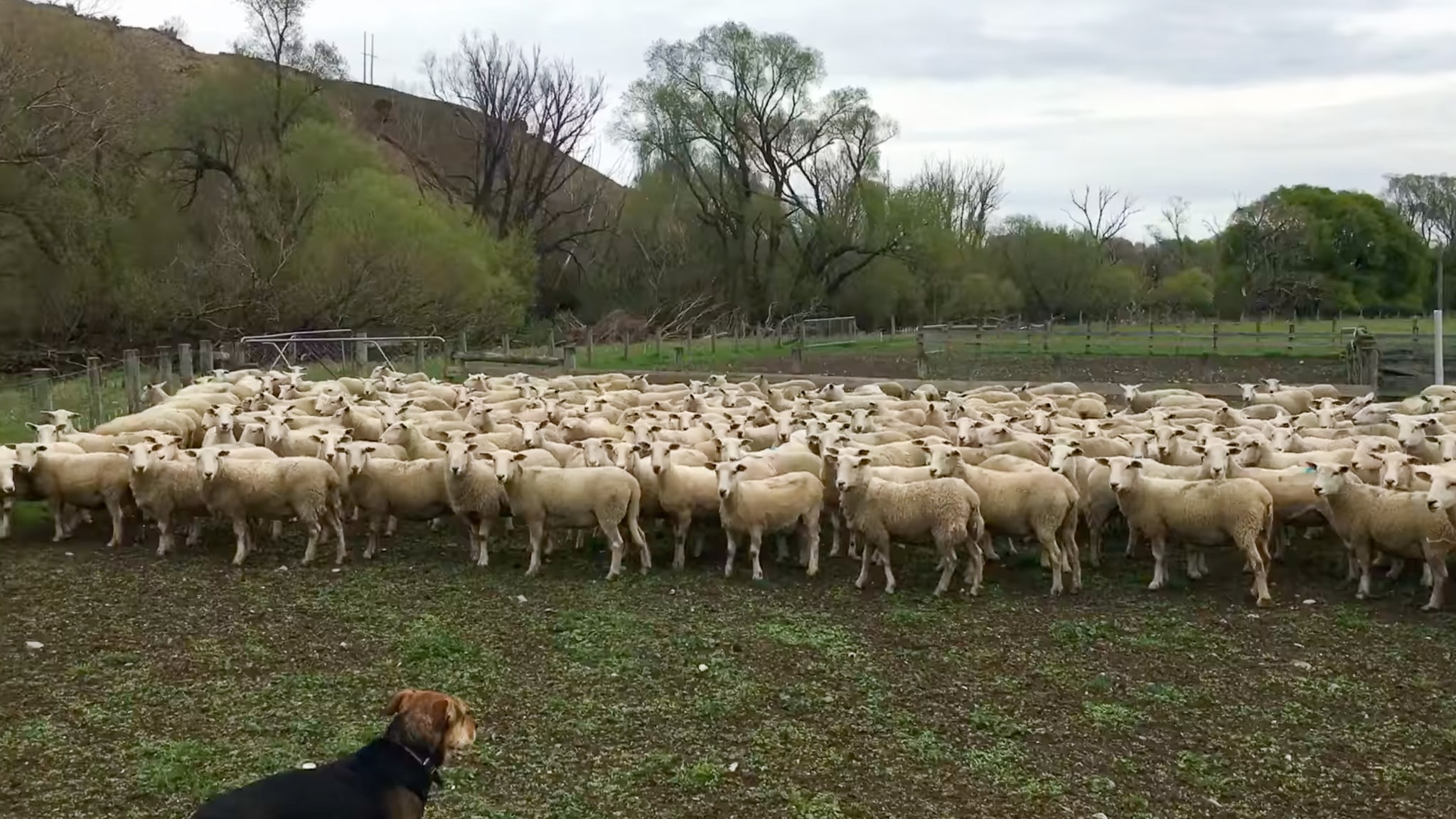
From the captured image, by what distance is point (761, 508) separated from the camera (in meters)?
10.7

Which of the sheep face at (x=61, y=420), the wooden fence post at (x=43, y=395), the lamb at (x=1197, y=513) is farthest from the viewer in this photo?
the wooden fence post at (x=43, y=395)

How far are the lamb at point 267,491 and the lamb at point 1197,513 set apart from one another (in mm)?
7388

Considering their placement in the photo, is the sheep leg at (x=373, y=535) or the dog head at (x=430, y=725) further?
the sheep leg at (x=373, y=535)

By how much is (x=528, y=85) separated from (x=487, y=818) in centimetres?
5639

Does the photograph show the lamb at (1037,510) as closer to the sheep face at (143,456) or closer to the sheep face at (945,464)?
the sheep face at (945,464)

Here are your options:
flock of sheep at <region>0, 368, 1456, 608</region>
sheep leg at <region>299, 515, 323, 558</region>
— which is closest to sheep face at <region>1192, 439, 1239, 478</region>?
flock of sheep at <region>0, 368, 1456, 608</region>

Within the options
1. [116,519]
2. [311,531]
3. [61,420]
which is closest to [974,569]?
[311,531]

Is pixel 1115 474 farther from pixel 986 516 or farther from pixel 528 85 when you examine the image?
pixel 528 85

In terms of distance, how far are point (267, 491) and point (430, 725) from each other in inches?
284

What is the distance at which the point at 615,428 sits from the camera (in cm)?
1447

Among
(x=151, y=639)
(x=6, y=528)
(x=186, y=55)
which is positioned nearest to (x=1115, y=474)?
(x=151, y=639)

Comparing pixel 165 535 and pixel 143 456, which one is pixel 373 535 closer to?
pixel 165 535

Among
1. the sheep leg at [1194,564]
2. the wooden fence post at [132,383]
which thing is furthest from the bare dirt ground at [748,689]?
the wooden fence post at [132,383]

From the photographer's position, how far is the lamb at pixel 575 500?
1065 cm
